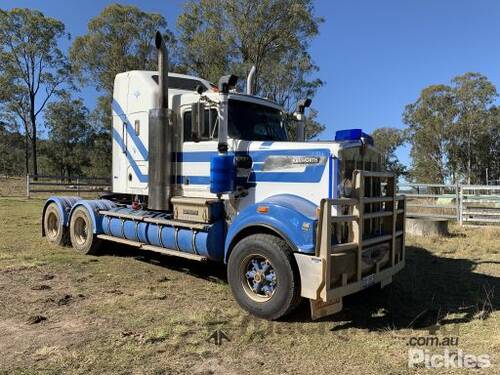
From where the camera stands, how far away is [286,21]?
82.1ft

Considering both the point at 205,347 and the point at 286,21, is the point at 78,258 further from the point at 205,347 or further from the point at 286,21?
the point at 286,21

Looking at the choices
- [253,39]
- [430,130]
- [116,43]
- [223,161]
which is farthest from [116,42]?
[430,130]

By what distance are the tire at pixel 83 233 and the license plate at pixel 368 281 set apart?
592 centimetres

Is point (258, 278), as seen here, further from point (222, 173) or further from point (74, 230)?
point (74, 230)

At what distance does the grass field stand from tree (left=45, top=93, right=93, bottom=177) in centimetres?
4729

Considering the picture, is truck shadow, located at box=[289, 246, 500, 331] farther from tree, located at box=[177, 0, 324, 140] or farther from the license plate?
tree, located at box=[177, 0, 324, 140]

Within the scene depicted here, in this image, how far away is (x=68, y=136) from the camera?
55.1 metres

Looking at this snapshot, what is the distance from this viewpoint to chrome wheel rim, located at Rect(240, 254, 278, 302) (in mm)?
5840

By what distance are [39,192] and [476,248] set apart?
80.3ft

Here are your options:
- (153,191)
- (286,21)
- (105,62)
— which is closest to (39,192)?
(105,62)

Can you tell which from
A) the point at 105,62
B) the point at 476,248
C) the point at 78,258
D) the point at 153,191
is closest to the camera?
the point at 153,191

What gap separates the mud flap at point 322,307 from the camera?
5.24m

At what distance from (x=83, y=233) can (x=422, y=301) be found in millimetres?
6986

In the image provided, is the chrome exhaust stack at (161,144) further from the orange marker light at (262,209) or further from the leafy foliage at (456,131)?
the leafy foliage at (456,131)
